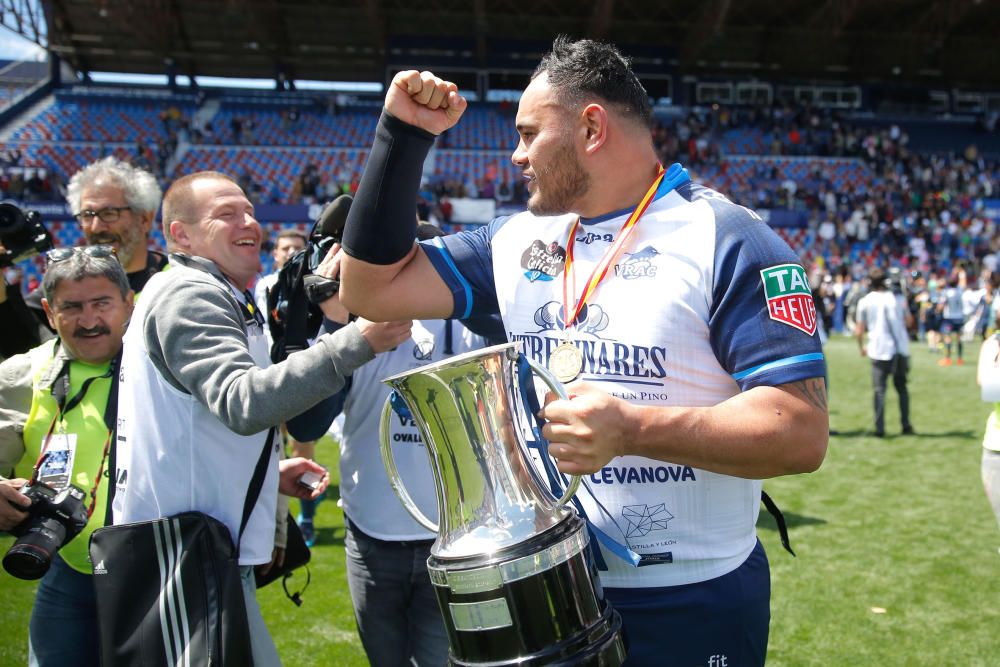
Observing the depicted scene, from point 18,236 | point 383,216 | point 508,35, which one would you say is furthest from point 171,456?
point 508,35

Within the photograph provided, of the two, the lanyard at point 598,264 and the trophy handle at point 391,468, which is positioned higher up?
the lanyard at point 598,264

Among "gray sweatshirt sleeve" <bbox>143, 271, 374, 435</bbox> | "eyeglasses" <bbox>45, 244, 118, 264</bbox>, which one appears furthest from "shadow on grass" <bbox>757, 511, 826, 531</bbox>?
"eyeglasses" <bbox>45, 244, 118, 264</bbox>

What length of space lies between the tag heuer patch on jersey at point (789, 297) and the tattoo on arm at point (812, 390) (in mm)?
95

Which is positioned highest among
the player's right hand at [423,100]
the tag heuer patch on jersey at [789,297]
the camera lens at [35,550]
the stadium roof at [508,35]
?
the stadium roof at [508,35]

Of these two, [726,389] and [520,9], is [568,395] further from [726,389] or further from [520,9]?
[520,9]

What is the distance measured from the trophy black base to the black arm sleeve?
676mm

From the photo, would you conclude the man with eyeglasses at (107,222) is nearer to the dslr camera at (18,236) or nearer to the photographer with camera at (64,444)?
the dslr camera at (18,236)

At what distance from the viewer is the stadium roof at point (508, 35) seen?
2953 cm

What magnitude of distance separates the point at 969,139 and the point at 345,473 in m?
37.5

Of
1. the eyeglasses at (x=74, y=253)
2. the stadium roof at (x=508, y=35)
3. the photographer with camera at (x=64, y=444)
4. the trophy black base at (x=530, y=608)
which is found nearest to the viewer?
the trophy black base at (x=530, y=608)

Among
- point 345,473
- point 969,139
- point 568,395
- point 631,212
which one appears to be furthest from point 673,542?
point 969,139

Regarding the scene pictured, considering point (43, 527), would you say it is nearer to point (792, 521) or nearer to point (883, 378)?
point (792, 521)

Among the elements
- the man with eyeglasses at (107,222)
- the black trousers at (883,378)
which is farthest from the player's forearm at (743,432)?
the black trousers at (883,378)

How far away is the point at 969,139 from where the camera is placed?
111ft
